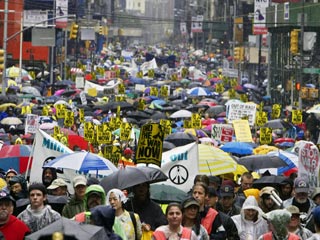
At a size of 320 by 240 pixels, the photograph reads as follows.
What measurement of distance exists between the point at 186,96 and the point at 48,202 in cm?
4060

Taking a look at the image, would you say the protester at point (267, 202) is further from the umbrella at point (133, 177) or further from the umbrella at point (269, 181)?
the umbrella at point (269, 181)

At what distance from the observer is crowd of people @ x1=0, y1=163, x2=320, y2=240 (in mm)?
10367

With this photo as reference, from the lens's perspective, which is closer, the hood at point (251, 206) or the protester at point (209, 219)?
the protester at point (209, 219)

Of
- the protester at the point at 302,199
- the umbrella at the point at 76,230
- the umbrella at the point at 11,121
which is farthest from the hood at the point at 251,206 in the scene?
the umbrella at the point at 11,121

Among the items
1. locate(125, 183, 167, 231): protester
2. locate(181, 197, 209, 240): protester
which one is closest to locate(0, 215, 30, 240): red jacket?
locate(181, 197, 209, 240): protester

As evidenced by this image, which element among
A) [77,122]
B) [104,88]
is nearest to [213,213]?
[77,122]

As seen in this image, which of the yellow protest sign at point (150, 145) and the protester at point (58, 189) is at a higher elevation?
the yellow protest sign at point (150, 145)

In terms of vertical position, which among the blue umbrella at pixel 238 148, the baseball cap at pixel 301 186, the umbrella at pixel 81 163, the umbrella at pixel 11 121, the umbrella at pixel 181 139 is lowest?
the umbrella at pixel 11 121

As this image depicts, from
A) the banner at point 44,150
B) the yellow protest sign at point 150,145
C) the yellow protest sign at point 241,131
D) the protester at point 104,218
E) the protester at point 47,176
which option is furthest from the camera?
the yellow protest sign at point 241,131

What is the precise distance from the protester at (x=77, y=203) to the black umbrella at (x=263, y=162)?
7428mm

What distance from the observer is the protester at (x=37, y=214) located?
11039 mm

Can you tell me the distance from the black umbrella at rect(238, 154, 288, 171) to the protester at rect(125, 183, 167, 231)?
748cm

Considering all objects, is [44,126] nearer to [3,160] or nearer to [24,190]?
[3,160]

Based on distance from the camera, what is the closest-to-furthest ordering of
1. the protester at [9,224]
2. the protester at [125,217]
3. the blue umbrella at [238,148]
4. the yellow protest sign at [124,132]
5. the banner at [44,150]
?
the protester at [9,224]
the protester at [125,217]
the banner at [44,150]
the blue umbrella at [238,148]
the yellow protest sign at [124,132]
